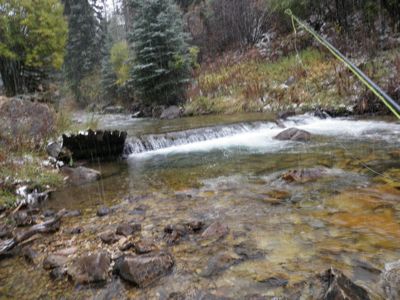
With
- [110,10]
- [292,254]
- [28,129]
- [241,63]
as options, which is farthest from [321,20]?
[110,10]

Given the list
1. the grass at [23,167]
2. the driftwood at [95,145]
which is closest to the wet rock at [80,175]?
the grass at [23,167]

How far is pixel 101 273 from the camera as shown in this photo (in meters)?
3.02

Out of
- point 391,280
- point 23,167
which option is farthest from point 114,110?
point 391,280

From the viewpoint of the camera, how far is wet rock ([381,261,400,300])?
2434 millimetres

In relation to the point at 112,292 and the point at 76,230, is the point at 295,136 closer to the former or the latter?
the point at 76,230

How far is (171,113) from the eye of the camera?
1689 centimetres

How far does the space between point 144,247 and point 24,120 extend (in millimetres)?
5252

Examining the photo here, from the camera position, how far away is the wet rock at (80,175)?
639 centimetres

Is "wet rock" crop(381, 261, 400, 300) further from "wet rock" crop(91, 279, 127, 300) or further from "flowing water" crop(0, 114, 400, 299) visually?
"wet rock" crop(91, 279, 127, 300)

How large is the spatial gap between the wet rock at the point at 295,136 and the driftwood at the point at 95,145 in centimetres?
419

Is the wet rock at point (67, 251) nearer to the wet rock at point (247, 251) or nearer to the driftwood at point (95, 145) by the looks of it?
the wet rock at point (247, 251)

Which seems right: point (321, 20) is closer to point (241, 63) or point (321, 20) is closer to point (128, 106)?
point (241, 63)

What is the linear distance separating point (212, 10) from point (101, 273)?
26.7m

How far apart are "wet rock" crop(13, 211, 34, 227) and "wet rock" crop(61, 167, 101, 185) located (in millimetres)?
1803
